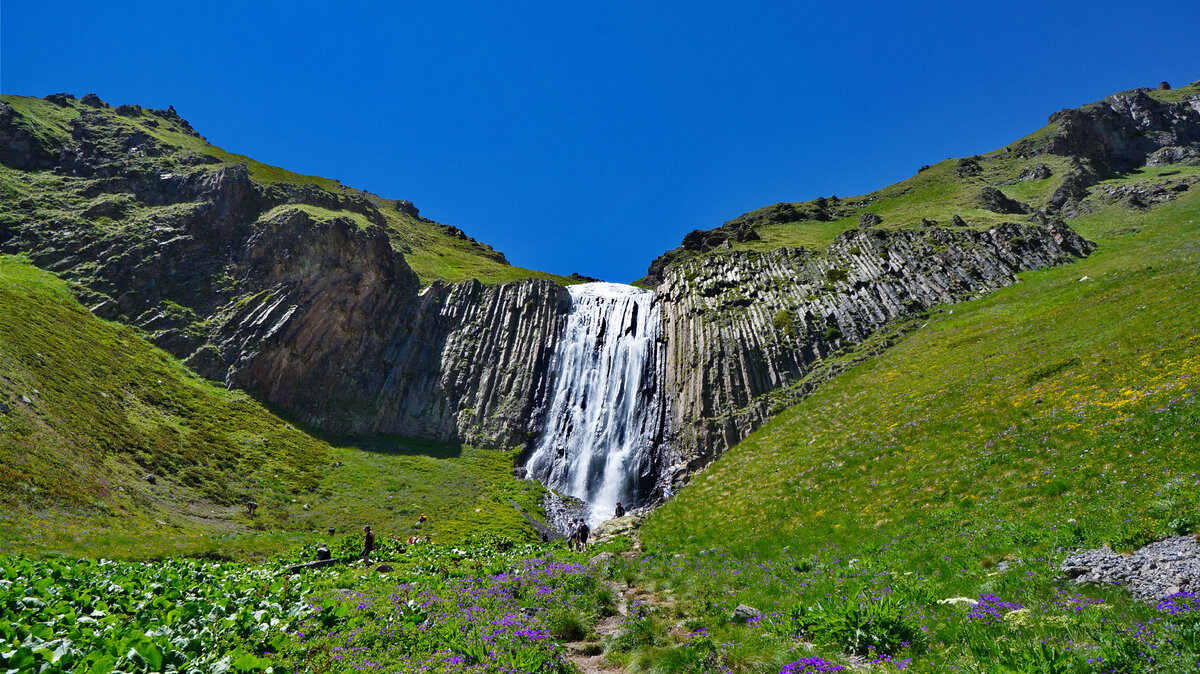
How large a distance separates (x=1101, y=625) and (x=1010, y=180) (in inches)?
4604

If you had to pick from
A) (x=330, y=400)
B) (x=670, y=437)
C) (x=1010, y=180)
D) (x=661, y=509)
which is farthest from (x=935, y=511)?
(x=1010, y=180)

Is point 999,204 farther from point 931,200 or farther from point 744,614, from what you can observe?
point 744,614

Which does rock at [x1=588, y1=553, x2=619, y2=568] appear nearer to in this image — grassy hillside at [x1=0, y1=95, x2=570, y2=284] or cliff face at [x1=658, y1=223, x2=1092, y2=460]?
cliff face at [x1=658, y1=223, x2=1092, y2=460]

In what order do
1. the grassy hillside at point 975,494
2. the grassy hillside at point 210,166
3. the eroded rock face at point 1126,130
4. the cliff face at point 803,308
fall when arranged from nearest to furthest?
the grassy hillside at point 975,494 < the cliff face at point 803,308 < the grassy hillside at point 210,166 < the eroded rock face at point 1126,130

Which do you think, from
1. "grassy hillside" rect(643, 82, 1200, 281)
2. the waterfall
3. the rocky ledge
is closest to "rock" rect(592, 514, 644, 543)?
the waterfall

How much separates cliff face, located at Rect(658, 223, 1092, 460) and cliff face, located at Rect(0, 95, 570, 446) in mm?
20024

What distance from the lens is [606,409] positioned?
194ft

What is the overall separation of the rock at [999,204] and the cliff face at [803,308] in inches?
903

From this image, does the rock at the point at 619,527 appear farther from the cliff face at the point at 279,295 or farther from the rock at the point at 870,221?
the rock at the point at 870,221

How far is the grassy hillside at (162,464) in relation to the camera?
89.1ft

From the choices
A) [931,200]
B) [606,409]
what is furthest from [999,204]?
[606,409]

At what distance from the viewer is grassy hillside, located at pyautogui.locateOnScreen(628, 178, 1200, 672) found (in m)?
8.30

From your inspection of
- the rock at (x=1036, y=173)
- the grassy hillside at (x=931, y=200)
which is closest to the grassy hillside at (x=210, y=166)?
the grassy hillside at (x=931, y=200)

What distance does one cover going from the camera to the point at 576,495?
5228cm
